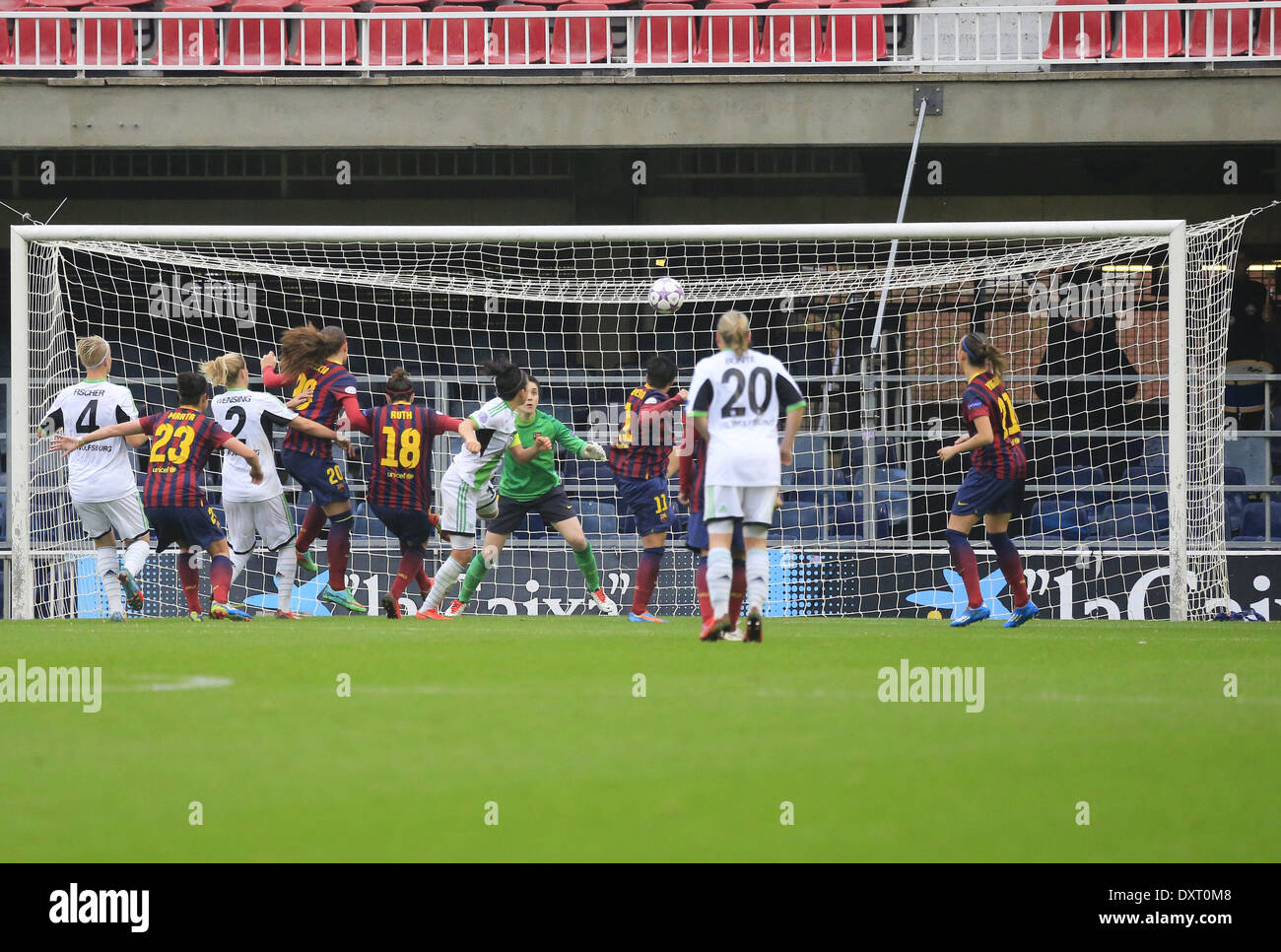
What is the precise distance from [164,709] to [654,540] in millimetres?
5998

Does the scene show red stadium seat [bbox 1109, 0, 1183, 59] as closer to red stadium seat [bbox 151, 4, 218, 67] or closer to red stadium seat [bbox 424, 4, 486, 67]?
red stadium seat [bbox 424, 4, 486, 67]

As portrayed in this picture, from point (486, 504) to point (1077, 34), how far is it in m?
9.23

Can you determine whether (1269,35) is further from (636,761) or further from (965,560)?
(636,761)

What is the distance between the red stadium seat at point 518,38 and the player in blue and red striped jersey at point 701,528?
351 inches

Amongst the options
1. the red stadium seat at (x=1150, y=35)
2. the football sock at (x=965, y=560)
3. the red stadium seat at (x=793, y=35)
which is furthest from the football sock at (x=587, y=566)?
the red stadium seat at (x=1150, y=35)

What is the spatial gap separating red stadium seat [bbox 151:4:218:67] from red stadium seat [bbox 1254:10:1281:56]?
11.0 meters

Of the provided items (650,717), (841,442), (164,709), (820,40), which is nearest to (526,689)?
(650,717)

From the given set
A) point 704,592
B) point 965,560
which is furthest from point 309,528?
point 965,560

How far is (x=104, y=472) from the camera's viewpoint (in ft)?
34.4

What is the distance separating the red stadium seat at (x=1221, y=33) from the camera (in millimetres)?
16094

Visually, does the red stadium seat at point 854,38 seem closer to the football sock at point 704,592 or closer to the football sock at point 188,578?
the football sock at point 704,592

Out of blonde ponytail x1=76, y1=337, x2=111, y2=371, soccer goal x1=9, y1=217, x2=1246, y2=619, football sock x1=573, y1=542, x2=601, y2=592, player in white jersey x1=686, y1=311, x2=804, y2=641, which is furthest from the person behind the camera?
soccer goal x1=9, y1=217, x2=1246, y2=619

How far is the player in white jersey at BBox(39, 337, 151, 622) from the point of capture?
1042cm

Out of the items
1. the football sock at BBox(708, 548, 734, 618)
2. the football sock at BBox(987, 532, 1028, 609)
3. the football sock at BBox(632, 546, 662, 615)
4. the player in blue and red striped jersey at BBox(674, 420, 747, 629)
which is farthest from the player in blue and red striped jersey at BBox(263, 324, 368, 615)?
the football sock at BBox(987, 532, 1028, 609)
